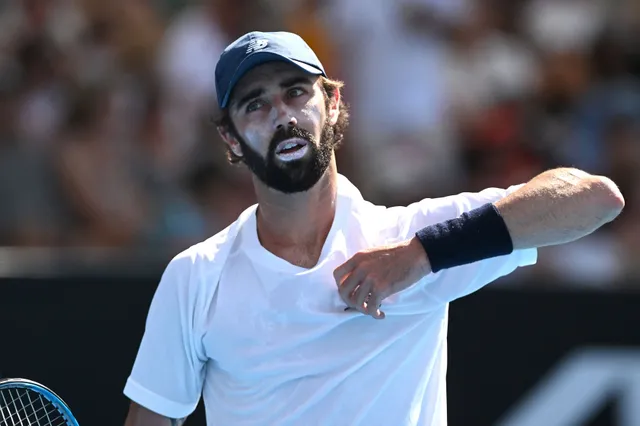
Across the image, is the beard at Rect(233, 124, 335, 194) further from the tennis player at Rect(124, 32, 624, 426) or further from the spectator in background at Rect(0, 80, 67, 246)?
the spectator in background at Rect(0, 80, 67, 246)

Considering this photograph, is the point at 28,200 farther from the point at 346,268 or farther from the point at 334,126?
the point at 346,268

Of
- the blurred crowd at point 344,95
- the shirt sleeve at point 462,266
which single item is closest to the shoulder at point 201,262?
the shirt sleeve at point 462,266

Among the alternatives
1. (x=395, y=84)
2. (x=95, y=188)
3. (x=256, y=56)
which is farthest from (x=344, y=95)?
(x=256, y=56)

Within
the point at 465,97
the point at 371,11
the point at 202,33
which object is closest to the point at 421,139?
the point at 465,97

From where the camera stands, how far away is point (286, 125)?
3613 millimetres

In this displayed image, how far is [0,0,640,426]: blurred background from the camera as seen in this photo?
7832mm

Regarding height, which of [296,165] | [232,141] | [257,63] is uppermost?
[257,63]

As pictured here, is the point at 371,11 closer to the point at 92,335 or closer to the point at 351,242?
the point at 92,335

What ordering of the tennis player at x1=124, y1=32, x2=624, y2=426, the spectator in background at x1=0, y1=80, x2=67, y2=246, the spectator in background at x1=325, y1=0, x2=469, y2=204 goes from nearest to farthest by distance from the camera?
the tennis player at x1=124, y1=32, x2=624, y2=426 < the spectator in background at x1=0, y1=80, x2=67, y2=246 < the spectator in background at x1=325, y1=0, x2=469, y2=204

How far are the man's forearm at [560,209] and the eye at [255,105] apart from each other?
86 cm

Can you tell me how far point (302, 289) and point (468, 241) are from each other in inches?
22.4

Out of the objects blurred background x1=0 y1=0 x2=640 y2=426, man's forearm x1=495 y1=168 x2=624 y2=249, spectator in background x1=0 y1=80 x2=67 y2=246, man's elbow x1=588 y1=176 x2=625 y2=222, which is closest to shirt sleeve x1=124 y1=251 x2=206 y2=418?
man's forearm x1=495 y1=168 x2=624 y2=249

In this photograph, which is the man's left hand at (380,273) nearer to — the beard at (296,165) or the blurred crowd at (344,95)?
the beard at (296,165)

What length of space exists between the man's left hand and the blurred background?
4016 mm
